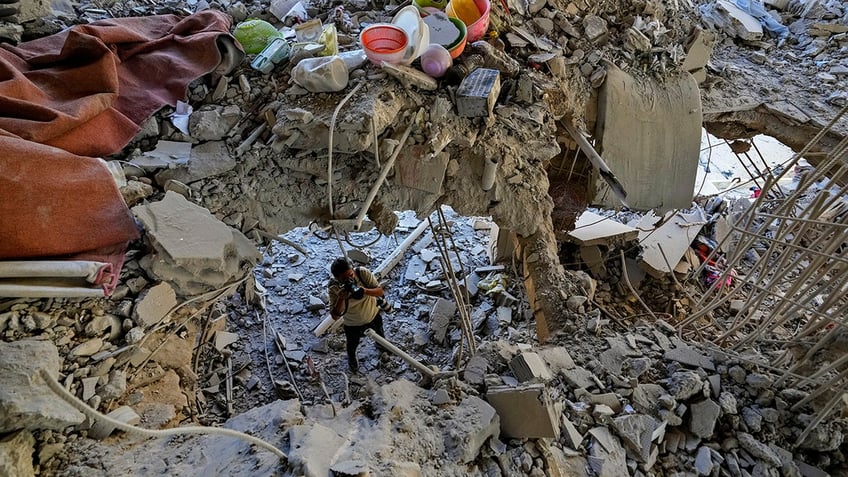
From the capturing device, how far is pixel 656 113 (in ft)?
12.3

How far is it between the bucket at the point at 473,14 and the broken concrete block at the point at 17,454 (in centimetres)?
300

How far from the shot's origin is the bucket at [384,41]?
9.17ft

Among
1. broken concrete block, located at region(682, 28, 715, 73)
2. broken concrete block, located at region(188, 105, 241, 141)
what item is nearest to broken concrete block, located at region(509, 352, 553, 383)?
broken concrete block, located at region(188, 105, 241, 141)

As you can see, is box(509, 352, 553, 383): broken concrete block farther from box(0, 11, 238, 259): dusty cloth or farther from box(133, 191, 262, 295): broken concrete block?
box(0, 11, 238, 259): dusty cloth

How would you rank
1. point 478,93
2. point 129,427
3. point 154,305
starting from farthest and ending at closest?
point 478,93 < point 154,305 < point 129,427

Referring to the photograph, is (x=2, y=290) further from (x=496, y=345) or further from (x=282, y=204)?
(x=496, y=345)

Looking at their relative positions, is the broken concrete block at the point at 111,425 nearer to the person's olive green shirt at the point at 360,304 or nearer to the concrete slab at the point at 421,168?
the person's olive green shirt at the point at 360,304

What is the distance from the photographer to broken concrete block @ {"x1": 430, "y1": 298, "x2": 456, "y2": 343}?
4301mm

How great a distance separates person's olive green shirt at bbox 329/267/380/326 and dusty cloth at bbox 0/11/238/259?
1355 mm

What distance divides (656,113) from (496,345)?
238cm

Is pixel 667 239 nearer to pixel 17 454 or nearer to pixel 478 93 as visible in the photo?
pixel 478 93

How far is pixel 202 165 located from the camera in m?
2.70

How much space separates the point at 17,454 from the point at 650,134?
415 centimetres

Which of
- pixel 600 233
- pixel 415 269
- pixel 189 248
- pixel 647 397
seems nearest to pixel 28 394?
pixel 189 248
